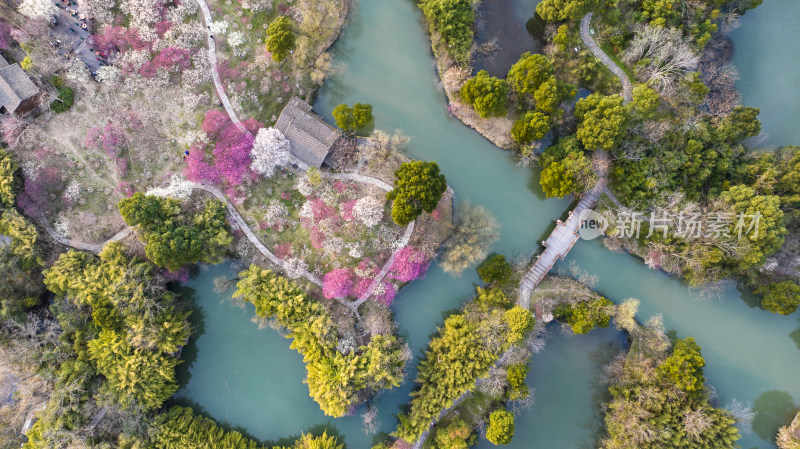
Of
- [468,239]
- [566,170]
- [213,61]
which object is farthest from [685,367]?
[213,61]

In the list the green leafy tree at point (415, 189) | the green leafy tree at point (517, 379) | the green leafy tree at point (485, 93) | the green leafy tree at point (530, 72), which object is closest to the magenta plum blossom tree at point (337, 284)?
the green leafy tree at point (415, 189)

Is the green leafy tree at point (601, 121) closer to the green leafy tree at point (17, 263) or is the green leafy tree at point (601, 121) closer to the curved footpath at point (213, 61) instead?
the curved footpath at point (213, 61)

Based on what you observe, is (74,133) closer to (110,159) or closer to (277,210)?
(110,159)

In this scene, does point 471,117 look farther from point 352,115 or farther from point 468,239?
point 468,239

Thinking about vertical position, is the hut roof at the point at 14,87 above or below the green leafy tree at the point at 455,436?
above

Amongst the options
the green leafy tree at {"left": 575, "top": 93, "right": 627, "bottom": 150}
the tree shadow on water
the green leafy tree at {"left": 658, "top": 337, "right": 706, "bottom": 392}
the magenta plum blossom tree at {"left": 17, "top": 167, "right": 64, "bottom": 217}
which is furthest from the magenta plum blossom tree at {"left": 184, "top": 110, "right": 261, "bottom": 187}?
the tree shadow on water
